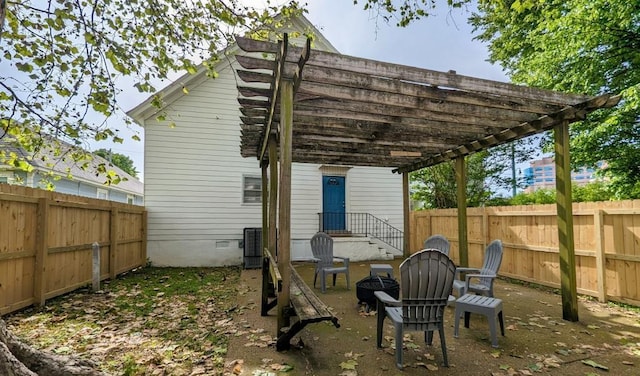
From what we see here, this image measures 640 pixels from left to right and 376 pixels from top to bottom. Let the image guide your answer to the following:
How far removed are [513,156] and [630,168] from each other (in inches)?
232

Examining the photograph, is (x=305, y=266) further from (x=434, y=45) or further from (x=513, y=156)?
(x=513, y=156)

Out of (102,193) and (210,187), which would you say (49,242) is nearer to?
(210,187)

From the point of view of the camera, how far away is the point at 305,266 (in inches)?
383

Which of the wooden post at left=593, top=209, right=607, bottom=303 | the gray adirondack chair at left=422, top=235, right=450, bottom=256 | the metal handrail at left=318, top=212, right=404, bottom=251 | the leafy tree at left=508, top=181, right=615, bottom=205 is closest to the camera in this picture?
the wooden post at left=593, top=209, right=607, bottom=303

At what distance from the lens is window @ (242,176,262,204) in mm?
10414

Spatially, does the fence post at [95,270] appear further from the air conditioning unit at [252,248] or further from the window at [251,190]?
the window at [251,190]

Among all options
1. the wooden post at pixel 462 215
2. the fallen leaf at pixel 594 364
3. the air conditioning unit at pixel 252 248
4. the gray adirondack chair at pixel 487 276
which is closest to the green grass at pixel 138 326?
the air conditioning unit at pixel 252 248

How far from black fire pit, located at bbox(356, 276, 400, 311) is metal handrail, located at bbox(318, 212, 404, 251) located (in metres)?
5.80

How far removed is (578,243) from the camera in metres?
5.79

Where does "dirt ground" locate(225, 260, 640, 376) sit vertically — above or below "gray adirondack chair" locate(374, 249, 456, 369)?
below

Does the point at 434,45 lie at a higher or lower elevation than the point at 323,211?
higher

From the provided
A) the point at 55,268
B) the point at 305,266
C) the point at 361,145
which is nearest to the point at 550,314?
the point at 361,145

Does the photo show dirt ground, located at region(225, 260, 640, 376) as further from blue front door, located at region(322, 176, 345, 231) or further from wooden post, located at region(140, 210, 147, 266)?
blue front door, located at region(322, 176, 345, 231)

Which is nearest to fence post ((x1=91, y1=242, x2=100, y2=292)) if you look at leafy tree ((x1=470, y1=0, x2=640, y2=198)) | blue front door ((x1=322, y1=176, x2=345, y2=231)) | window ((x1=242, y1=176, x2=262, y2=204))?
window ((x1=242, y1=176, x2=262, y2=204))
